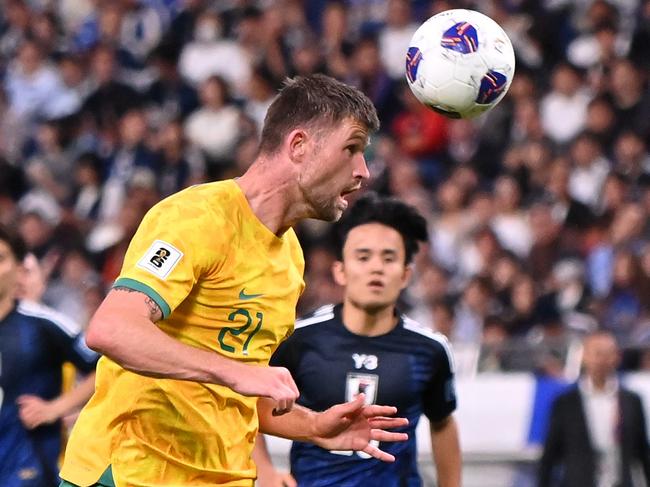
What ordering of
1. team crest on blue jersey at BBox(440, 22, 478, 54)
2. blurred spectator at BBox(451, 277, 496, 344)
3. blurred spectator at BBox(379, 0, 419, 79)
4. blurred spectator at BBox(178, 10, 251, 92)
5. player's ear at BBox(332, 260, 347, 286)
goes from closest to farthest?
team crest on blue jersey at BBox(440, 22, 478, 54) → player's ear at BBox(332, 260, 347, 286) → blurred spectator at BBox(451, 277, 496, 344) → blurred spectator at BBox(379, 0, 419, 79) → blurred spectator at BBox(178, 10, 251, 92)

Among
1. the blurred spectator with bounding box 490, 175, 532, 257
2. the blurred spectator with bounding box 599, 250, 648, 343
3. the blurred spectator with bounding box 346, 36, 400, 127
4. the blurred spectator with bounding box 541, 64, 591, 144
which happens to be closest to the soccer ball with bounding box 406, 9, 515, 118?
the blurred spectator with bounding box 599, 250, 648, 343

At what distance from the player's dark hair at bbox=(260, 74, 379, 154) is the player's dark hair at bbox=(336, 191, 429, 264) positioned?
78.6 inches

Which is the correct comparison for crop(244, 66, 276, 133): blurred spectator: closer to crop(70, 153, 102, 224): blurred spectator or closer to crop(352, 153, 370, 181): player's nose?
crop(70, 153, 102, 224): blurred spectator

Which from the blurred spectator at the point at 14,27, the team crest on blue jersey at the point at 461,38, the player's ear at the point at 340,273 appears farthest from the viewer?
the blurred spectator at the point at 14,27

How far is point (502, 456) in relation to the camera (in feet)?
31.6

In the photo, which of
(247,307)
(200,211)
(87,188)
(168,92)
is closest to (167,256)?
(200,211)

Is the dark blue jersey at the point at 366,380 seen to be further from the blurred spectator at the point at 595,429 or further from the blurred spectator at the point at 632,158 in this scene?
the blurred spectator at the point at 632,158

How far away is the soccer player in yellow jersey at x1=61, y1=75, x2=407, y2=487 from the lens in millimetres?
4238

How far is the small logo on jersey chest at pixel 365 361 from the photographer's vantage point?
6.36 meters

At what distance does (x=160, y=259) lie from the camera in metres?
4.14

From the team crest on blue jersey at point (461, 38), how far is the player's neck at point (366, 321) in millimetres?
1290

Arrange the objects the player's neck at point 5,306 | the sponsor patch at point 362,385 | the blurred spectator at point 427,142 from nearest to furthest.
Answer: the sponsor patch at point 362,385
the player's neck at point 5,306
the blurred spectator at point 427,142

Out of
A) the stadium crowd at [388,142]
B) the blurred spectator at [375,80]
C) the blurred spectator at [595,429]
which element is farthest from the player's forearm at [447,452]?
the blurred spectator at [375,80]

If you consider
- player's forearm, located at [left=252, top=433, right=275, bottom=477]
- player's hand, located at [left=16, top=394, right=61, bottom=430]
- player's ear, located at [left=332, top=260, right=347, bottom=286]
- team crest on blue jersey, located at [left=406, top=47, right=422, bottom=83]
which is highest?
team crest on blue jersey, located at [left=406, top=47, right=422, bottom=83]
